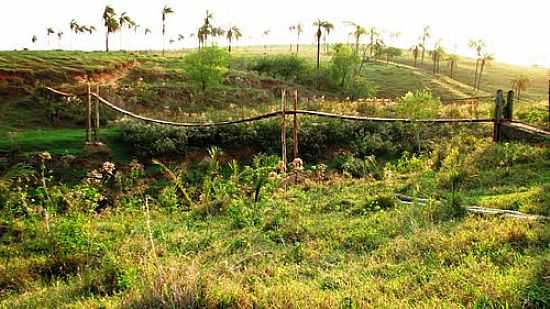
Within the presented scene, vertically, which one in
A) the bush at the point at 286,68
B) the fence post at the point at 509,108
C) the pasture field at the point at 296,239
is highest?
the bush at the point at 286,68

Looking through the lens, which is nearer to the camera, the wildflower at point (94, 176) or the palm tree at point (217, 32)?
→ the wildflower at point (94, 176)

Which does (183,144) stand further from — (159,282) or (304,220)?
(159,282)

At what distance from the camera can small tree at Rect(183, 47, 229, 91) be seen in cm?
3584

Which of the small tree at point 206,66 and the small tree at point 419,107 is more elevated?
the small tree at point 206,66

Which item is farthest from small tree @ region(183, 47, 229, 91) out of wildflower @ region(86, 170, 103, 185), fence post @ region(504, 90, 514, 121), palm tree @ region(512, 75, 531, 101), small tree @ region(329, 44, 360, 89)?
wildflower @ region(86, 170, 103, 185)

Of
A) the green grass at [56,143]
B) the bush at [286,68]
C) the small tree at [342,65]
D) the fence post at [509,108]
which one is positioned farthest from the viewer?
the bush at [286,68]

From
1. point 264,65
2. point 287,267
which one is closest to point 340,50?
point 264,65

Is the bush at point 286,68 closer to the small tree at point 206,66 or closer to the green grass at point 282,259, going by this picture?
the small tree at point 206,66

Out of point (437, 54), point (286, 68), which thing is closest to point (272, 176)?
point (286, 68)

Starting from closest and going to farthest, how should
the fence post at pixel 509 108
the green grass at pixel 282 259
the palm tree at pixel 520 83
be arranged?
the green grass at pixel 282 259
the fence post at pixel 509 108
the palm tree at pixel 520 83

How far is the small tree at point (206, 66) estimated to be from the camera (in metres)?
35.8

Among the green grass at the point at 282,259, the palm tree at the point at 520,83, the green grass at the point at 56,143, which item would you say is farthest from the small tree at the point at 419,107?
the palm tree at the point at 520,83

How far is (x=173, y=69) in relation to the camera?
1702 inches

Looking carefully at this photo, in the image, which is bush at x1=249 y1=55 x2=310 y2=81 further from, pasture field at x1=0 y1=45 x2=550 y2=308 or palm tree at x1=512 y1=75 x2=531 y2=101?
A: pasture field at x1=0 y1=45 x2=550 y2=308
